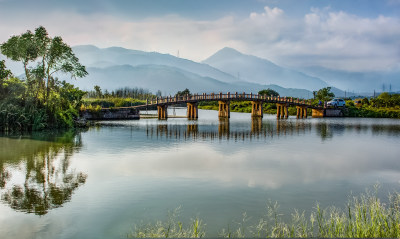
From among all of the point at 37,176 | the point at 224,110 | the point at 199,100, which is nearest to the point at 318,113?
the point at 224,110

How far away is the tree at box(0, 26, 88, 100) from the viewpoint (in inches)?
1378

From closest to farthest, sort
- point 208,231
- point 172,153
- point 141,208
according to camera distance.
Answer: point 208,231, point 141,208, point 172,153

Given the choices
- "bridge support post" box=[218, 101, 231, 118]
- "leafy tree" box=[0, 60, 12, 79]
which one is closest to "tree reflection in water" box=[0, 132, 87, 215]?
"leafy tree" box=[0, 60, 12, 79]

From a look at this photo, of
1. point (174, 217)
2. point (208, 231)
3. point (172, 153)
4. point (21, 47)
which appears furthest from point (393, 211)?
point (21, 47)

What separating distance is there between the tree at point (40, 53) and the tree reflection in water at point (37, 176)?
38.6 ft

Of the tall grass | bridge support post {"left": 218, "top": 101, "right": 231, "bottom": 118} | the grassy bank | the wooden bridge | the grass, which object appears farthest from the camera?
the grassy bank

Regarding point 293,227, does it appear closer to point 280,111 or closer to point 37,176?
point 37,176

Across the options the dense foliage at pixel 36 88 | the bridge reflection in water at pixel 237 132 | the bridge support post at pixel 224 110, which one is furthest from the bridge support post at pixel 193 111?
the dense foliage at pixel 36 88

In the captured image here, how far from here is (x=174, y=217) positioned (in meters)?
10.1

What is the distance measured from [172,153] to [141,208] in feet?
36.8

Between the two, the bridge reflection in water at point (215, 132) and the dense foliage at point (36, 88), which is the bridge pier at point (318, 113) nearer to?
the bridge reflection in water at point (215, 132)

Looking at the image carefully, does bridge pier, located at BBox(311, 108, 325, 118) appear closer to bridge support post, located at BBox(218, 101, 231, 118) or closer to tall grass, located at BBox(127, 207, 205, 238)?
bridge support post, located at BBox(218, 101, 231, 118)

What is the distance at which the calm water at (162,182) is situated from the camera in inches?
396

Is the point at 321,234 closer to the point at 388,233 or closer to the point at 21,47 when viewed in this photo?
the point at 388,233
